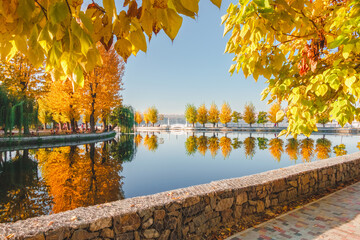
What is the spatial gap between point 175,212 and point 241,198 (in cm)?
140

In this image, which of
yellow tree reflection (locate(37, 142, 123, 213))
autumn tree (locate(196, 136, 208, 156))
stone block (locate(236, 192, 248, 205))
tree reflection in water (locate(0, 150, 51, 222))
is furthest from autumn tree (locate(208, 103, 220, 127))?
stone block (locate(236, 192, 248, 205))

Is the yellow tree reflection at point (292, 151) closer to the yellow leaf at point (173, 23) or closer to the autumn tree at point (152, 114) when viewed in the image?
the yellow leaf at point (173, 23)

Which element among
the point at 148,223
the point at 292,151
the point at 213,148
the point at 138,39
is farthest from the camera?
the point at 213,148

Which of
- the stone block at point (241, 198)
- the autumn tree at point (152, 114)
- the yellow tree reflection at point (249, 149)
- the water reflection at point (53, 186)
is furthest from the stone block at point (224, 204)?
the autumn tree at point (152, 114)

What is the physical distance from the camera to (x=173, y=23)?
930mm

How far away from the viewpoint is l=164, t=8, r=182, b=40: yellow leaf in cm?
92

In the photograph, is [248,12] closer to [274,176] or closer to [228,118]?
[274,176]

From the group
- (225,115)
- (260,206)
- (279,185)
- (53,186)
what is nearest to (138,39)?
(260,206)

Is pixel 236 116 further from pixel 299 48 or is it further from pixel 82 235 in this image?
pixel 82 235

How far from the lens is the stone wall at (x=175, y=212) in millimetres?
2422

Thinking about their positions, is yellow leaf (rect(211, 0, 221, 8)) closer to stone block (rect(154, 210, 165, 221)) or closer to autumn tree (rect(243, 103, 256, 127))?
stone block (rect(154, 210, 165, 221))

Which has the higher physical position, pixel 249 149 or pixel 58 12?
pixel 58 12

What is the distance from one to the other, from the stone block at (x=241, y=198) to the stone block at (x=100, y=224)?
2273mm

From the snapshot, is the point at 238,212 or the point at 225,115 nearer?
the point at 238,212
